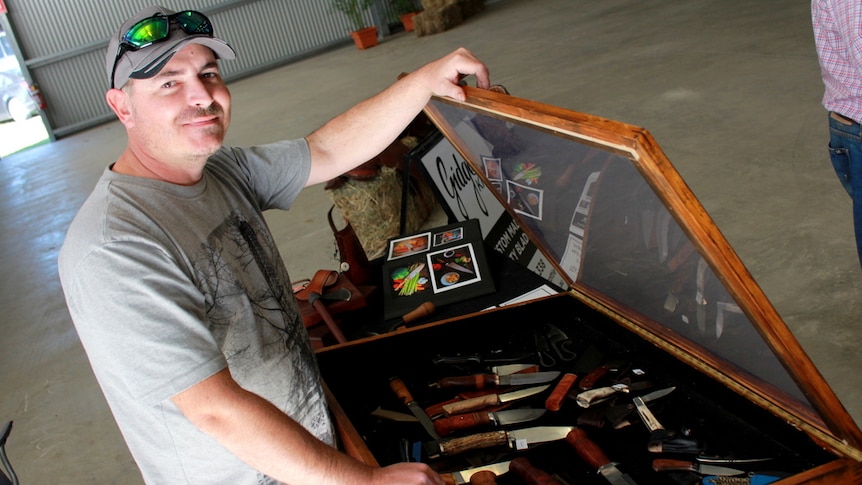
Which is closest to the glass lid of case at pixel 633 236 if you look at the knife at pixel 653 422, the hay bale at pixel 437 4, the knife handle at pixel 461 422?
the knife at pixel 653 422

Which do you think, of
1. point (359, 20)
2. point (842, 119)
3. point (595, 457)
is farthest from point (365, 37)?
point (595, 457)

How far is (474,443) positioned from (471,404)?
0.20 meters

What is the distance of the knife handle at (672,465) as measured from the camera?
1.64 m

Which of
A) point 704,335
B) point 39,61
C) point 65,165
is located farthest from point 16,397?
point 39,61

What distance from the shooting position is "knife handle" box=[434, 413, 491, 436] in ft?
6.55

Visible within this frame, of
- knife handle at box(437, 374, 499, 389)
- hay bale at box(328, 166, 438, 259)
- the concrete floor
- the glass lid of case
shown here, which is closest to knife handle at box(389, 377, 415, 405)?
knife handle at box(437, 374, 499, 389)

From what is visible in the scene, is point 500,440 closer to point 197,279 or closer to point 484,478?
point 484,478

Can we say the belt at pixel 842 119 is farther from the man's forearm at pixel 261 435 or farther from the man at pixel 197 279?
the man's forearm at pixel 261 435

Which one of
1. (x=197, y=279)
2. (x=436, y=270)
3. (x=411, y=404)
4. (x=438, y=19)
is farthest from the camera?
(x=438, y=19)

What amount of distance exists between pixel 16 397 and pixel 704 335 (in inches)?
186

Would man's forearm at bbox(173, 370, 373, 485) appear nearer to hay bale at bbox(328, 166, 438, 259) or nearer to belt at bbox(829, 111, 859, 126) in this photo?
belt at bbox(829, 111, 859, 126)

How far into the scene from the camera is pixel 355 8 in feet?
46.2

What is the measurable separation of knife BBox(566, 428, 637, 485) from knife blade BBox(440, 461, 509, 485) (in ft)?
0.57

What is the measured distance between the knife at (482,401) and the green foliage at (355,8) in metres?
12.9
